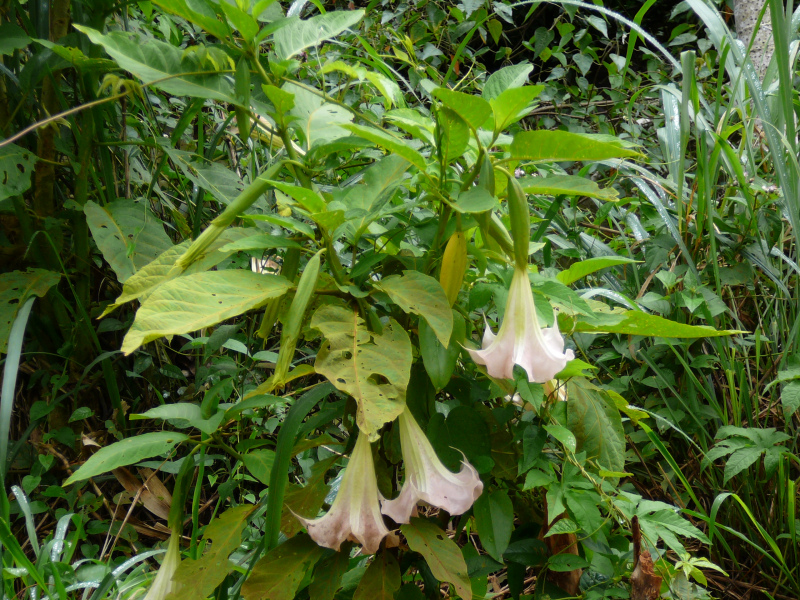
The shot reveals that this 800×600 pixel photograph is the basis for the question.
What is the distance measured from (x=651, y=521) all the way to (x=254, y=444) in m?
0.57

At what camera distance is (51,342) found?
4.57 feet

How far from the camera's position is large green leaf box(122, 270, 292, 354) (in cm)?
58

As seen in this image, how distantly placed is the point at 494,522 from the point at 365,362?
298 millimetres

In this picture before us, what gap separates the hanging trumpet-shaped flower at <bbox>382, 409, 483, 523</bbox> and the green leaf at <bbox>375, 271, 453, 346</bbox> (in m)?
0.15

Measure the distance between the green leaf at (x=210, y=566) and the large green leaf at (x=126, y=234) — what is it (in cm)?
50

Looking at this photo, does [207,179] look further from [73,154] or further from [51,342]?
[51,342]

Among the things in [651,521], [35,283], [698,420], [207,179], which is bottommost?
[698,420]

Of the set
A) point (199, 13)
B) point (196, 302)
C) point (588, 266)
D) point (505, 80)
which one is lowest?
point (588, 266)

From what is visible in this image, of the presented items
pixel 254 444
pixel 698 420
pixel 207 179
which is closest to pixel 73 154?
pixel 207 179

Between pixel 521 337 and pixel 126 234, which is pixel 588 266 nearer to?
pixel 521 337

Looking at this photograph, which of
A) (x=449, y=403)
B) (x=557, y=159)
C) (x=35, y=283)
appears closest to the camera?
(x=557, y=159)

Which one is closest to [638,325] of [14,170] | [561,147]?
[561,147]

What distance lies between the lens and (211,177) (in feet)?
3.75

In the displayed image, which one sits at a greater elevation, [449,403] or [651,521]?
[449,403]
